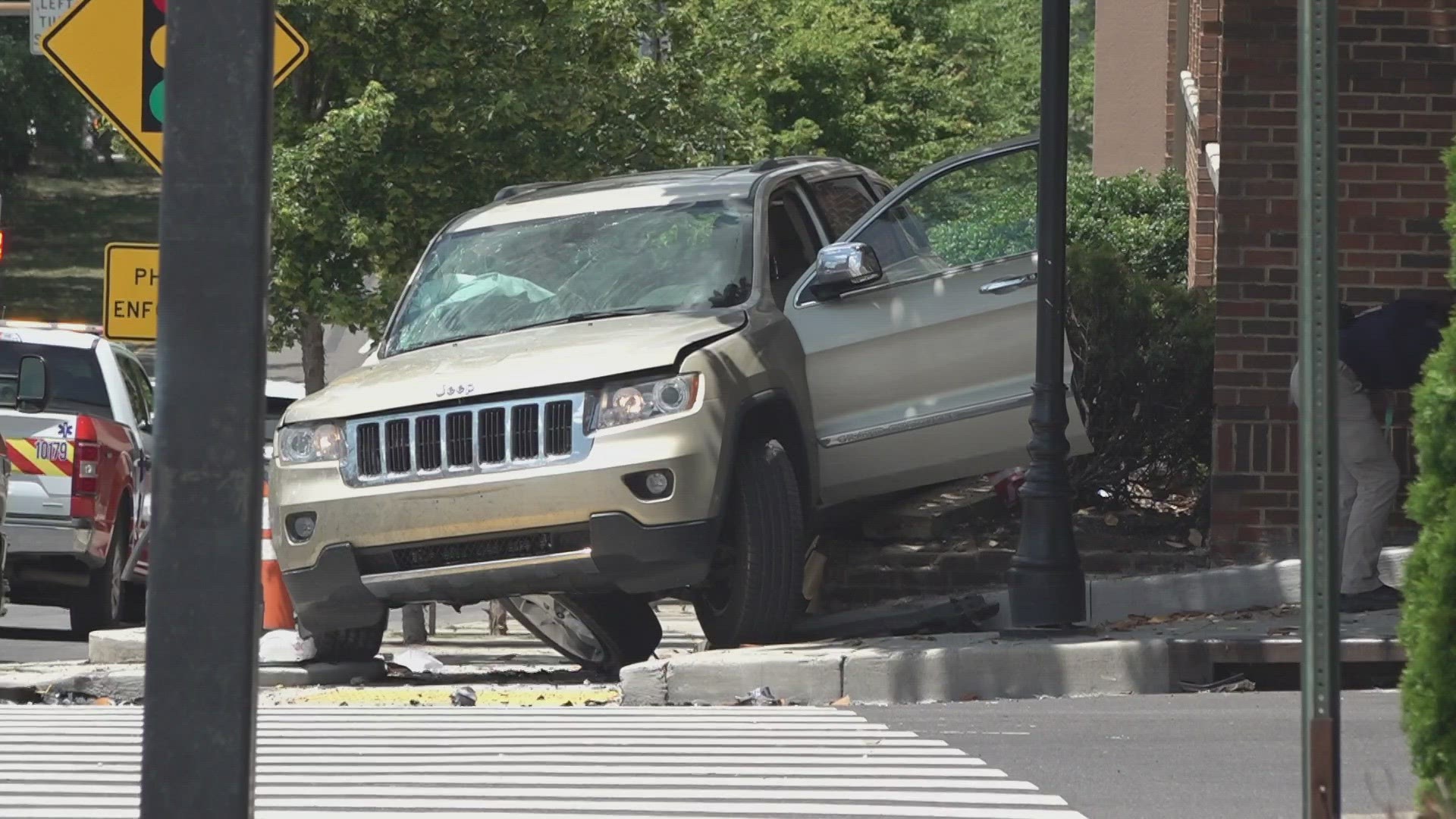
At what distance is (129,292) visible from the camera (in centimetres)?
1064

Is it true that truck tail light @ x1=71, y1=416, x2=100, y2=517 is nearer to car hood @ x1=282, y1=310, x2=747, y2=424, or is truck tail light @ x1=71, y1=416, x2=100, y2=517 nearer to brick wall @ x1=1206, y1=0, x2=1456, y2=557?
car hood @ x1=282, y1=310, x2=747, y2=424

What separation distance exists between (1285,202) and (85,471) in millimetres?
7638

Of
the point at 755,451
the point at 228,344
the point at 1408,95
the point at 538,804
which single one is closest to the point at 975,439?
the point at 755,451

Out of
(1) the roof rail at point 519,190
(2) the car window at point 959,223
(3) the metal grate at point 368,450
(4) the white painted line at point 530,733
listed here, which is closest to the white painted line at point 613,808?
(4) the white painted line at point 530,733

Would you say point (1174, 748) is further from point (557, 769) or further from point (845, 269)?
point (845, 269)

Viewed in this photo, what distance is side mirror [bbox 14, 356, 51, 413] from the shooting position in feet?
42.6

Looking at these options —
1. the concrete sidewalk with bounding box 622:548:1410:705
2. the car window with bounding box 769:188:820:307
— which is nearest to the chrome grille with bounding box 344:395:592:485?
the concrete sidewalk with bounding box 622:548:1410:705

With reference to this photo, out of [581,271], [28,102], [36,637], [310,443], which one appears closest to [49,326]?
[36,637]

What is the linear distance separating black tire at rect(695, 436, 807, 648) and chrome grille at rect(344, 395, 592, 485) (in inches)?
29.3

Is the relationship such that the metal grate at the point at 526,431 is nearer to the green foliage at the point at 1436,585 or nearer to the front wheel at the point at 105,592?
the green foliage at the point at 1436,585

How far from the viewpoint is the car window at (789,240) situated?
1017cm

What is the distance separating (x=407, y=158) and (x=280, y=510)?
10.6 meters

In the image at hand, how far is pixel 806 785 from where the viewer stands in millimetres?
6582

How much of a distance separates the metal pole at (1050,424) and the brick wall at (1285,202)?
1.57 meters
